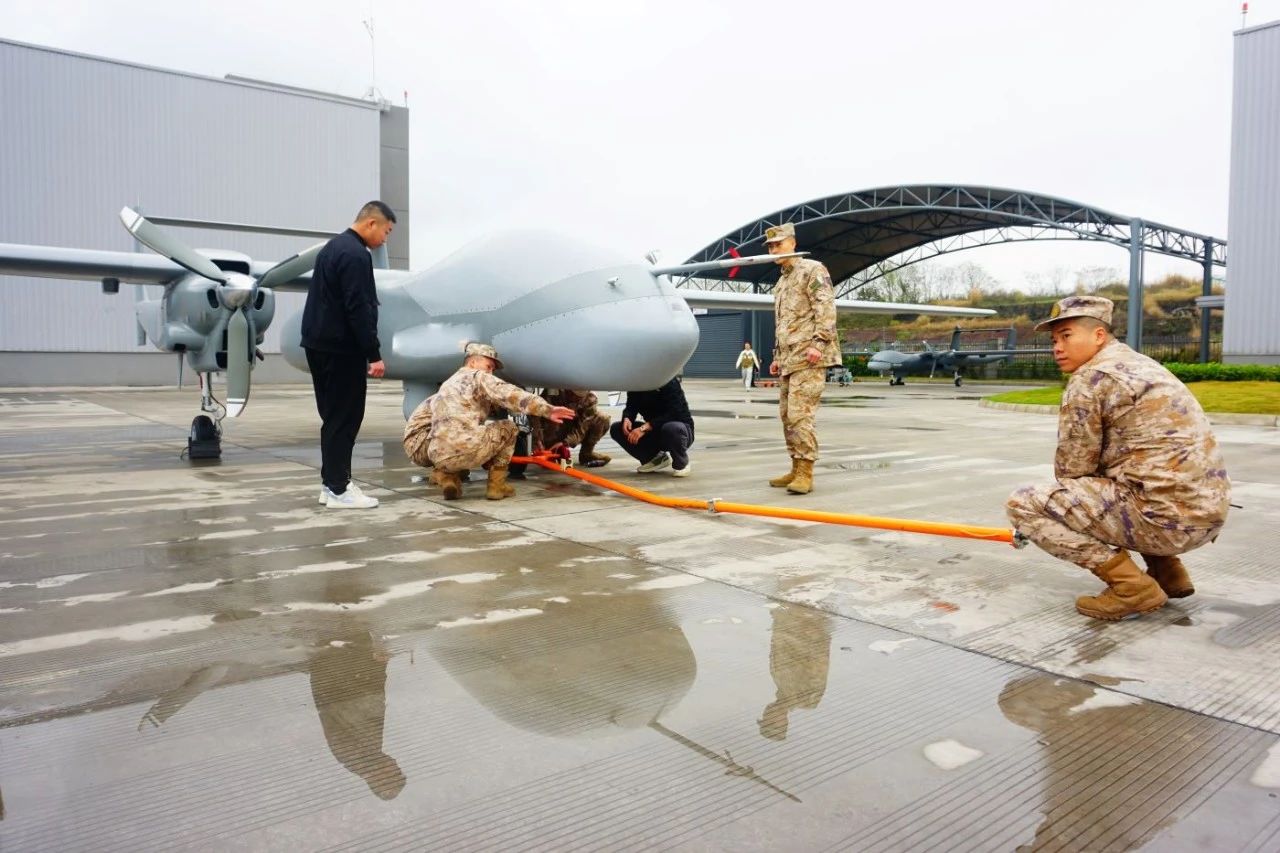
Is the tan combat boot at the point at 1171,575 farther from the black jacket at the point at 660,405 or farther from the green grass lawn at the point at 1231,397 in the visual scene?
the green grass lawn at the point at 1231,397

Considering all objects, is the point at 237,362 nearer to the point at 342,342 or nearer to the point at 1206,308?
the point at 342,342

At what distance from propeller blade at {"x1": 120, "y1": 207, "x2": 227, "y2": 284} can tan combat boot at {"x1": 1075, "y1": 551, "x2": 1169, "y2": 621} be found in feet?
27.9

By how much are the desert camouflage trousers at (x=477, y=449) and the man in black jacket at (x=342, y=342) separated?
1.88ft

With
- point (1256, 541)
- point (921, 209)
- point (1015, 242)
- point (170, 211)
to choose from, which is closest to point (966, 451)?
point (1256, 541)

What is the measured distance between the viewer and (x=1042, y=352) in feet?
118

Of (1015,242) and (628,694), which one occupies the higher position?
(1015,242)

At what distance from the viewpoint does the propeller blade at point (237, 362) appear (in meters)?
8.41

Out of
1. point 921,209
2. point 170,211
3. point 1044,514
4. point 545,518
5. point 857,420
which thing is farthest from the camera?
point 921,209

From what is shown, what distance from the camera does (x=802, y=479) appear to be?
21.8 ft

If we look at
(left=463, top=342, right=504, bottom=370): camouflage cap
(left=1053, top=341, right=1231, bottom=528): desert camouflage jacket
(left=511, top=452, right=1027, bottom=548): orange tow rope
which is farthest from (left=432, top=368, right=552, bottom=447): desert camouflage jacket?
(left=1053, top=341, right=1231, bottom=528): desert camouflage jacket

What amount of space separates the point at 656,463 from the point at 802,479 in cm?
171

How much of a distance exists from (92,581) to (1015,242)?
34883 mm

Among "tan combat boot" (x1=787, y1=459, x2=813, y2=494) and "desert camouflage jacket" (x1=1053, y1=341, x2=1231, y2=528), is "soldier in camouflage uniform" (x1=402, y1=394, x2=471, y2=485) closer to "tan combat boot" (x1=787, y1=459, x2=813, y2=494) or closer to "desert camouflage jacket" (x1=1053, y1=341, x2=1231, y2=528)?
"tan combat boot" (x1=787, y1=459, x2=813, y2=494)

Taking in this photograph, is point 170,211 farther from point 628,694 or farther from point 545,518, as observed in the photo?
point 628,694
